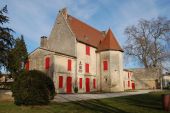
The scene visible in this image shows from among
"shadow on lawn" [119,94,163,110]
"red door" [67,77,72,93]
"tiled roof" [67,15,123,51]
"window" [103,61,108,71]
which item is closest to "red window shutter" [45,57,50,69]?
"red door" [67,77,72,93]

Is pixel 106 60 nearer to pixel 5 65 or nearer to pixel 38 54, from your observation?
pixel 38 54

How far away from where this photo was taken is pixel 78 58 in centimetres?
3569

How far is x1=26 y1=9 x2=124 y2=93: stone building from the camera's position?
32.4 metres

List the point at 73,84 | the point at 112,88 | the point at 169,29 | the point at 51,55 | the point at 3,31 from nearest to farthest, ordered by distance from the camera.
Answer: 1. the point at 3,31
2. the point at 51,55
3. the point at 73,84
4. the point at 112,88
5. the point at 169,29

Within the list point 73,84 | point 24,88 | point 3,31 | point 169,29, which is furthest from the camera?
point 169,29

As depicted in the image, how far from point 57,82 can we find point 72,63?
14.1ft

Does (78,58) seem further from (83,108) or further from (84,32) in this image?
(83,108)

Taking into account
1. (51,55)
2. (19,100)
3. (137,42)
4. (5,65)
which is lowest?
(19,100)

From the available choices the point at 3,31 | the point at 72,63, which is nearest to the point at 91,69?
the point at 72,63

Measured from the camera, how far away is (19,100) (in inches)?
603

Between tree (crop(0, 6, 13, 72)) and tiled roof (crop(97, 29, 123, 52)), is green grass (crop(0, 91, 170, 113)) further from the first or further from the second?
tiled roof (crop(97, 29, 123, 52))

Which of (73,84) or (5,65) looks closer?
(5,65)

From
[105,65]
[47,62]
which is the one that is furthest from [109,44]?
[47,62]

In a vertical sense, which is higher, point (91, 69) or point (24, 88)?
point (91, 69)
